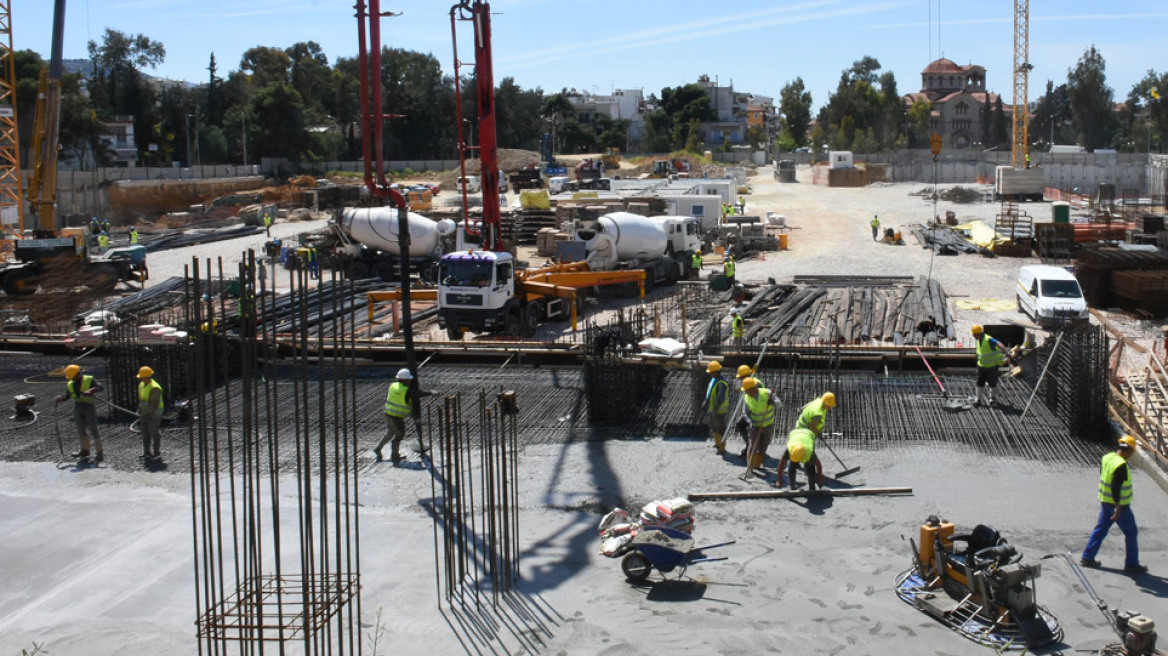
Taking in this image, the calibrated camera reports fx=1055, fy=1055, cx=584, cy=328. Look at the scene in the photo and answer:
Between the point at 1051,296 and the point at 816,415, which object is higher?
the point at 1051,296

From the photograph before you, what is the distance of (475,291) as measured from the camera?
67.1 feet

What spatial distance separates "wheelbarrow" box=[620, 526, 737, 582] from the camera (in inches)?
346

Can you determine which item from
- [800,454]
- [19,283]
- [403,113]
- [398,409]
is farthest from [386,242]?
[403,113]

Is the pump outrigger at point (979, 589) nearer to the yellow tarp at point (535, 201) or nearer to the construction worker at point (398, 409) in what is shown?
the construction worker at point (398, 409)

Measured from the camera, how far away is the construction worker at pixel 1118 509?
28.8 ft

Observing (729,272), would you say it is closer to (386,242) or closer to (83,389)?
(386,242)

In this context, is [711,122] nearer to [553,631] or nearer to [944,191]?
[944,191]

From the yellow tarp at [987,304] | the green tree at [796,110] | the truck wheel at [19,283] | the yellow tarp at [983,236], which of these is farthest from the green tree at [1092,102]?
the truck wheel at [19,283]

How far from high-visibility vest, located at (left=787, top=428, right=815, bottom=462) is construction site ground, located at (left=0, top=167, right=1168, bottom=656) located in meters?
0.57

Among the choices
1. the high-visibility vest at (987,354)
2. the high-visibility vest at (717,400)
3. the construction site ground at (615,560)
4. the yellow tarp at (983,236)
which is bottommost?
the construction site ground at (615,560)

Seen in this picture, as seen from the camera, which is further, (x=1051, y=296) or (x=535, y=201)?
(x=535, y=201)

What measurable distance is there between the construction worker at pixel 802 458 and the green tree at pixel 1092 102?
323 ft

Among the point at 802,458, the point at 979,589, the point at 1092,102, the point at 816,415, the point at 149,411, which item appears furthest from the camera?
the point at 1092,102

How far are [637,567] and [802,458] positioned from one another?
96.3 inches
